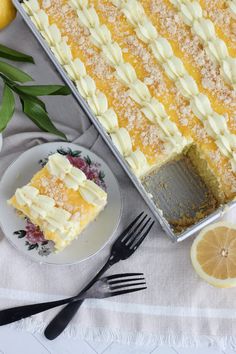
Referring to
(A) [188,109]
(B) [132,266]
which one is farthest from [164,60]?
(B) [132,266]

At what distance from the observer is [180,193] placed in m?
2.49

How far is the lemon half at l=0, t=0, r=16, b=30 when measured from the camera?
242 centimetres

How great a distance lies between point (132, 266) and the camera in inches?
97.3

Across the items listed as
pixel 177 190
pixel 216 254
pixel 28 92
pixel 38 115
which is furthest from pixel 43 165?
pixel 216 254

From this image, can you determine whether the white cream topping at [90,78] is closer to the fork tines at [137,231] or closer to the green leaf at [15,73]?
the green leaf at [15,73]

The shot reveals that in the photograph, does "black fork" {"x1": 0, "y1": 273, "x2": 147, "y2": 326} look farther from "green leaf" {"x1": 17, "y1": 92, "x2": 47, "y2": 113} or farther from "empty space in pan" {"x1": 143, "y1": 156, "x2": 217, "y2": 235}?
"green leaf" {"x1": 17, "y1": 92, "x2": 47, "y2": 113}

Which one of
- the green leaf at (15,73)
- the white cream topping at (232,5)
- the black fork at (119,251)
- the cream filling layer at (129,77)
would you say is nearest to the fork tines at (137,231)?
the black fork at (119,251)

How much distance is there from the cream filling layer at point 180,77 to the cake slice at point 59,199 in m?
0.48

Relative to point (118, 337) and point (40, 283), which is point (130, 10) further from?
Result: point (118, 337)

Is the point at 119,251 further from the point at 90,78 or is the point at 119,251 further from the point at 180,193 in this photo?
the point at 90,78

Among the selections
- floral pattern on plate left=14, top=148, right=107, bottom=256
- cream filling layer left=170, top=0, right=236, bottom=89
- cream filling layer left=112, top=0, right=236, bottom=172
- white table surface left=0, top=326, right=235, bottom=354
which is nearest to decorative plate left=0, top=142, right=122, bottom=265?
floral pattern on plate left=14, top=148, right=107, bottom=256

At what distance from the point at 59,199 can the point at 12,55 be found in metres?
0.66

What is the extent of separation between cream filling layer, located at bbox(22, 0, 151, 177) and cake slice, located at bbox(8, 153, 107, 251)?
0.20 m

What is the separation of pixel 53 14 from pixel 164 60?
49 centimetres
